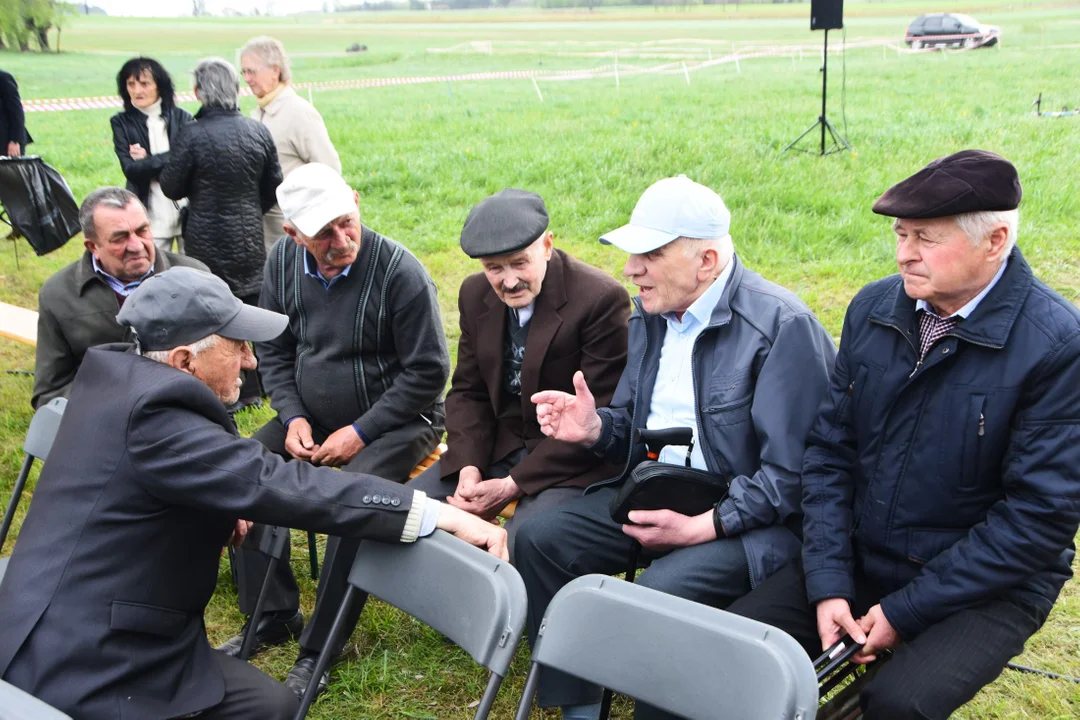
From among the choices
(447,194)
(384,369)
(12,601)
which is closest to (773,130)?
(447,194)

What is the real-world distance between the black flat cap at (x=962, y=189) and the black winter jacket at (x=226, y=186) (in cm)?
413

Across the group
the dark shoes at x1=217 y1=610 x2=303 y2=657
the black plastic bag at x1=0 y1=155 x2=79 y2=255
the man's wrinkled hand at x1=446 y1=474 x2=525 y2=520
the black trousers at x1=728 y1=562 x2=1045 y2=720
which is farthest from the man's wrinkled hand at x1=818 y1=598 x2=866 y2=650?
the black plastic bag at x1=0 y1=155 x2=79 y2=255

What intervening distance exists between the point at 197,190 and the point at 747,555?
13.5 ft

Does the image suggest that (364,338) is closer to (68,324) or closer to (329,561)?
(329,561)

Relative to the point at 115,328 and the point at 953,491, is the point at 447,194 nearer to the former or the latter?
the point at 115,328

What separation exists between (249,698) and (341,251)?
5.78 feet

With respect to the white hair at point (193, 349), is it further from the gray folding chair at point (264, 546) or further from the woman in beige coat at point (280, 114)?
the woman in beige coat at point (280, 114)

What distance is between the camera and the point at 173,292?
2.53 m

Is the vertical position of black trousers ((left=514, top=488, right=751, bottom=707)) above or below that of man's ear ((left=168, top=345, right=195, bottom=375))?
below

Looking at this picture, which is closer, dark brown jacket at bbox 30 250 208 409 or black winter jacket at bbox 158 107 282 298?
dark brown jacket at bbox 30 250 208 409

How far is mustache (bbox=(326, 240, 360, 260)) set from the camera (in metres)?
3.72

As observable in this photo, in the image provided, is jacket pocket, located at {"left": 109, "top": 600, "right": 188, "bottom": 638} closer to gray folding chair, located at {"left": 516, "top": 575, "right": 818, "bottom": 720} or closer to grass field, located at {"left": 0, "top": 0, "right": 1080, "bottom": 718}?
gray folding chair, located at {"left": 516, "top": 575, "right": 818, "bottom": 720}

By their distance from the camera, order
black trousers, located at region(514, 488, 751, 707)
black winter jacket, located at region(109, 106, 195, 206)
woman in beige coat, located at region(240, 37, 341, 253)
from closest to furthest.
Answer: black trousers, located at region(514, 488, 751, 707) < black winter jacket, located at region(109, 106, 195, 206) < woman in beige coat, located at region(240, 37, 341, 253)

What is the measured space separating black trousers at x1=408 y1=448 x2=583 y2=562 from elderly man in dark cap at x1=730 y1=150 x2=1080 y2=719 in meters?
0.89
